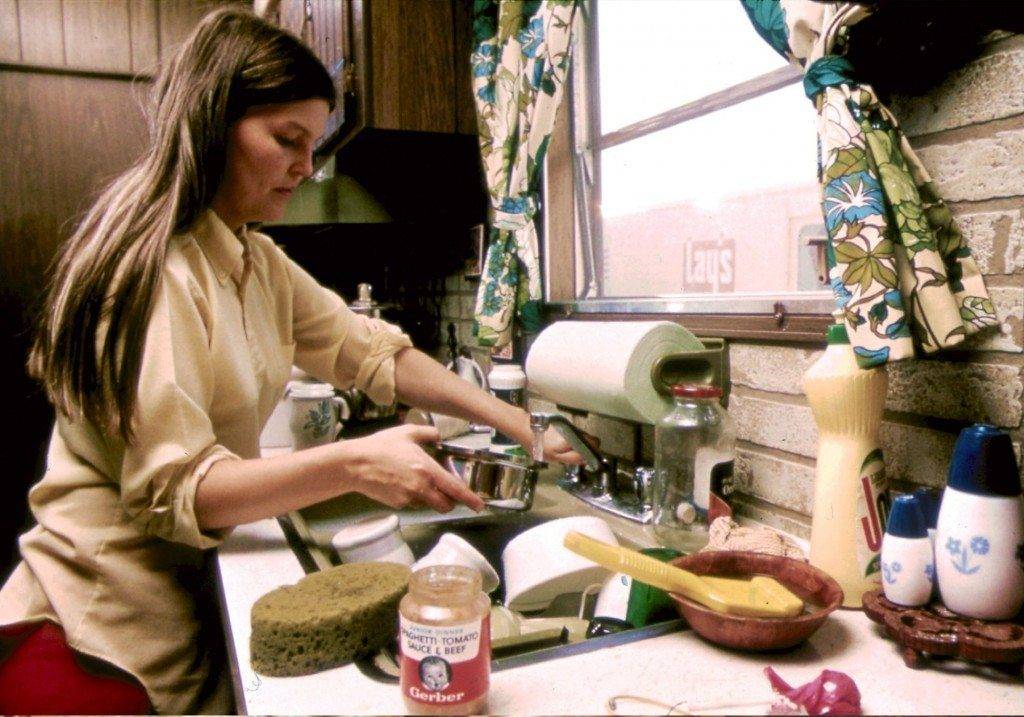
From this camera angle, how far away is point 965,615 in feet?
2.27

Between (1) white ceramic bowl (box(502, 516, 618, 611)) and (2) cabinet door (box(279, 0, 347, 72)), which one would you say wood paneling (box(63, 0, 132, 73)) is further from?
(1) white ceramic bowl (box(502, 516, 618, 611))

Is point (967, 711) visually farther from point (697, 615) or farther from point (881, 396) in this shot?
point (881, 396)

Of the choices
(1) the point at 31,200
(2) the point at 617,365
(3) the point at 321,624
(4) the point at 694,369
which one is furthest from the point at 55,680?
(1) the point at 31,200

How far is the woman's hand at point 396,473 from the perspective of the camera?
98 centimetres

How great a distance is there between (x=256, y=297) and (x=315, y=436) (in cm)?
52

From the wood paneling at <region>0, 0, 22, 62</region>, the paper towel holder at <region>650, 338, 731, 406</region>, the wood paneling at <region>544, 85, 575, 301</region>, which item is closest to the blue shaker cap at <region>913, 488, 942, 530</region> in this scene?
the paper towel holder at <region>650, 338, 731, 406</region>

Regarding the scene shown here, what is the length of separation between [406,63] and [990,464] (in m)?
1.72

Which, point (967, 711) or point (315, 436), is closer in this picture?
point (967, 711)

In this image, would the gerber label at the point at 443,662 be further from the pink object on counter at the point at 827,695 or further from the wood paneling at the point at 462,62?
the wood paneling at the point at 462,62

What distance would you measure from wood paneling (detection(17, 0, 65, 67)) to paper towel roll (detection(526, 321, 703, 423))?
111 inches

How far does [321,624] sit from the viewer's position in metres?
0.71

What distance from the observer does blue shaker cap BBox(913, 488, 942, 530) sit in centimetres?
74

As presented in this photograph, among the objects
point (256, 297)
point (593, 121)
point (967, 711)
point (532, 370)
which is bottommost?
point (967, 711)

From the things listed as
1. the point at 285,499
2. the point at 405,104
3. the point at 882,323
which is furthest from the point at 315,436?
the point at 882,323
